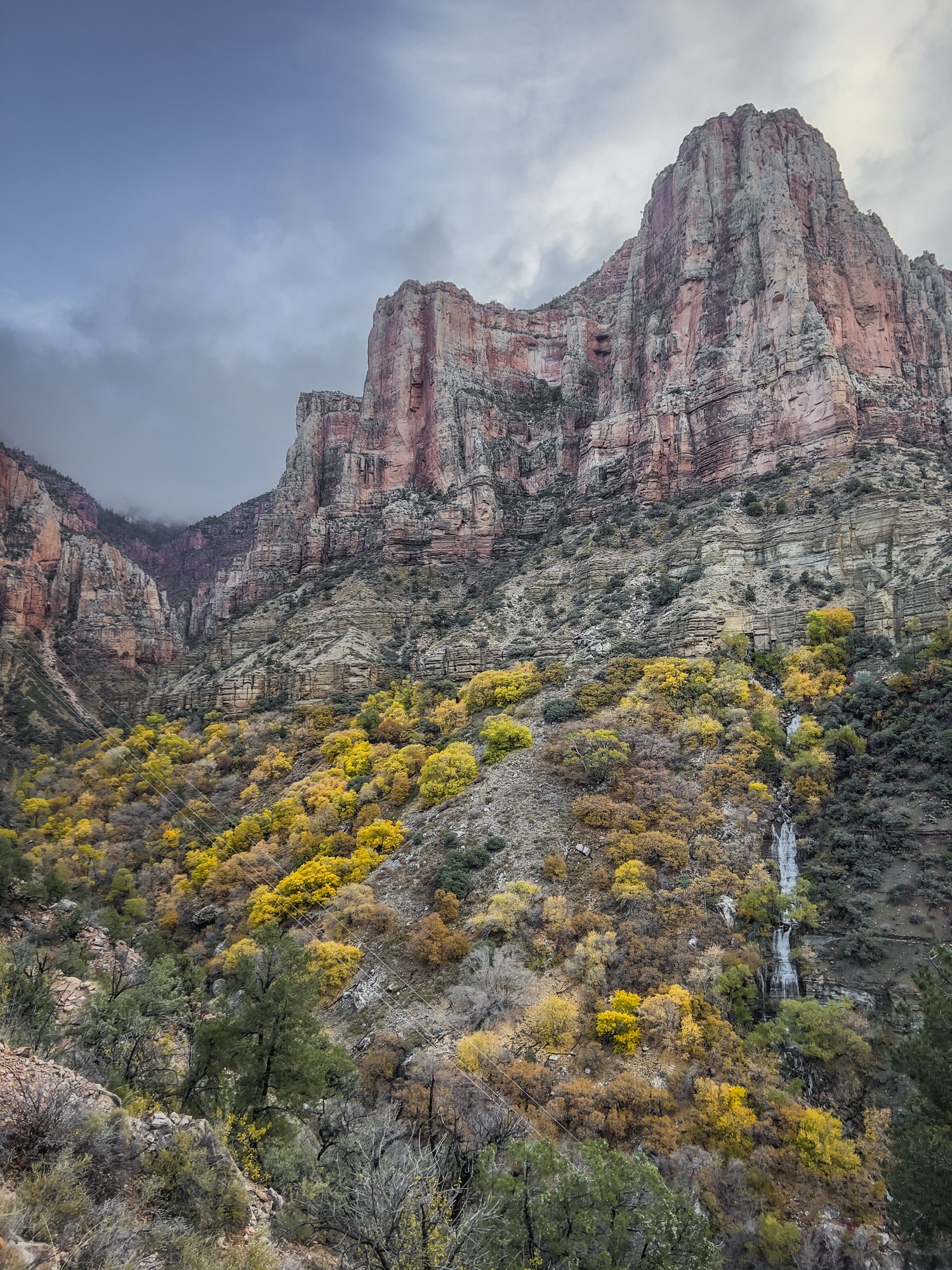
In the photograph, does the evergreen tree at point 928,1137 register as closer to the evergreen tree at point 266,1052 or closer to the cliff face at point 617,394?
the evergreen tree at point 266,1052

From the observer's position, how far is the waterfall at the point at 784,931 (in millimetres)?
24031

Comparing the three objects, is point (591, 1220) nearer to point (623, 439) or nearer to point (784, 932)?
point (784, 932)

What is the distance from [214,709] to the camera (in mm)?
60969

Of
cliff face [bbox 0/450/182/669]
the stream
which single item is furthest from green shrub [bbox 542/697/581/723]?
cliff face [bbox 0/450/182/669]

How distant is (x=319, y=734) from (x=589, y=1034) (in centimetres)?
3344

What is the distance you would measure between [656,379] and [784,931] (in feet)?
192

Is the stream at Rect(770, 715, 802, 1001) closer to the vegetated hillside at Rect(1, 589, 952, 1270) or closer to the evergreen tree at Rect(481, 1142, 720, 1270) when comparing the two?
the vegetated hillside at Rect(1, 589, 952, 1270)

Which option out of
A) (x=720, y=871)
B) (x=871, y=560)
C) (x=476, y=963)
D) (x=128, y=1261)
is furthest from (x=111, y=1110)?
(x=871, y=560)

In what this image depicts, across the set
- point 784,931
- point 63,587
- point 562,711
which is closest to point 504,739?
point 562,711

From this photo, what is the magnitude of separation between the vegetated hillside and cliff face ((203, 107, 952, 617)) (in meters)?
28.2

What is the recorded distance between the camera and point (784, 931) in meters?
25.8

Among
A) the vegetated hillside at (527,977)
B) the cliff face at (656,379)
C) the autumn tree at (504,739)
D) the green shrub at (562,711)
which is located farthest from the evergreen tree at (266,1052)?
the cliff face at (656,379)

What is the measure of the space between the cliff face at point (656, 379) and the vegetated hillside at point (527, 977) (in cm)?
2817

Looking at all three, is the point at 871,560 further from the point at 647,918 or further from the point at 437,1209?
the point at 437,1209
